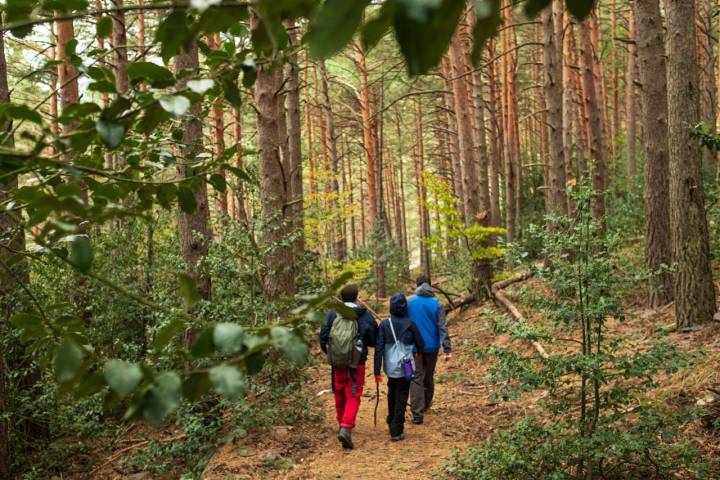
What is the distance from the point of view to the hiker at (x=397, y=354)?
22.0ft

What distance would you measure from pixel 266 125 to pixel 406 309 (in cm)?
285


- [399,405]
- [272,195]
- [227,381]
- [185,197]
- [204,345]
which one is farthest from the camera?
[272,195]

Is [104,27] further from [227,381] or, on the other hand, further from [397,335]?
[397,335]

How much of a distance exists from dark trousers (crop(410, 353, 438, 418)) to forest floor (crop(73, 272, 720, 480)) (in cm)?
21

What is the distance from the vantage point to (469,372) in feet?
31.8

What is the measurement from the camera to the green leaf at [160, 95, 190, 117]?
118 cm

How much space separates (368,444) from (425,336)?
1.51 m

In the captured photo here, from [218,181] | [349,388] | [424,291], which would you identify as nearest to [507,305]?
[424,291]

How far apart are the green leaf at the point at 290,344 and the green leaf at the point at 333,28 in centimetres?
53

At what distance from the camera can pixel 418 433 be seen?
7.04m

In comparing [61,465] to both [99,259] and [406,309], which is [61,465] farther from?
[406,309]

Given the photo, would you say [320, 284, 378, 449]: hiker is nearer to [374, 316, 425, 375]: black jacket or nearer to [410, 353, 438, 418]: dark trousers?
[374, 316, 425, 375]: black jacket

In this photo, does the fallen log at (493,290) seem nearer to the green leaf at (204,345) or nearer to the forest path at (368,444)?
the forest path at (368,444)

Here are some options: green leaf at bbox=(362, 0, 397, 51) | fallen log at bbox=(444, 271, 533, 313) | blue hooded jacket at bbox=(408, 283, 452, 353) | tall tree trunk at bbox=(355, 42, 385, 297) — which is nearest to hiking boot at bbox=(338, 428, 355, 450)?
blue hooded jacket at bbox=(408, 283, 452, 353)
